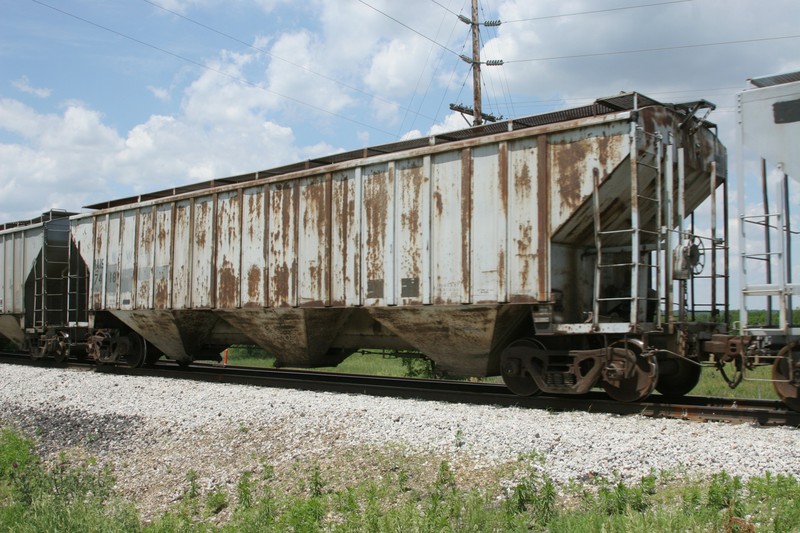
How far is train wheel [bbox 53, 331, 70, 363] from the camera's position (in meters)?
17.1

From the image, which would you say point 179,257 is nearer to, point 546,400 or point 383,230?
point 383,230

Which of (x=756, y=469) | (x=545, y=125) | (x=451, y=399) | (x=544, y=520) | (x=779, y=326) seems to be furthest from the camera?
(x=451, y=399)

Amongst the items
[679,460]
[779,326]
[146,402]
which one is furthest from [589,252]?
[146,402]

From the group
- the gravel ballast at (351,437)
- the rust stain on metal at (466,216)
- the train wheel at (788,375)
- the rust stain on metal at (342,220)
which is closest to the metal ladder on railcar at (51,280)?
the gravel ballast at (351,437)

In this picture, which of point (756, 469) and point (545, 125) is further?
point (545, 125)

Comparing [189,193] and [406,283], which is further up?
[189,193]

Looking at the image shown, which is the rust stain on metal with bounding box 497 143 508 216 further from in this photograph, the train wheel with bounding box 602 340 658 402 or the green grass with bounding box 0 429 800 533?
the green grass with bounding box 0 429 800 533

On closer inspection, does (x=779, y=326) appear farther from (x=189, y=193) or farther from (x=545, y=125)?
(x=189, y=193)

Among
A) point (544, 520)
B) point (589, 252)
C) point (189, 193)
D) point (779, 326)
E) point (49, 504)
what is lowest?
point (49, 504)

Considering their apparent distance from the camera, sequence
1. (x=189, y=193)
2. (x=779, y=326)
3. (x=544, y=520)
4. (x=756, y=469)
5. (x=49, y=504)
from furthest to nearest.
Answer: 1. (x=189, y=193)
2. (x=779, y=326)
3. (x=49, y=504)
4. (x=756, y=469)
5. (x=544, y=520)

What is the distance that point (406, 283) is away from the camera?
420 inches

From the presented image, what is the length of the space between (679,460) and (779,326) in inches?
111

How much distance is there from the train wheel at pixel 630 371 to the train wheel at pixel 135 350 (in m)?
11.6

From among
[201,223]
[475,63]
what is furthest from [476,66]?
[201,223]
